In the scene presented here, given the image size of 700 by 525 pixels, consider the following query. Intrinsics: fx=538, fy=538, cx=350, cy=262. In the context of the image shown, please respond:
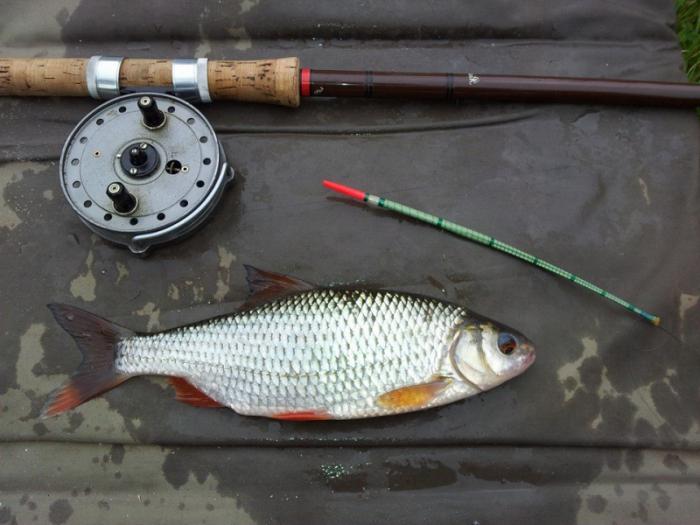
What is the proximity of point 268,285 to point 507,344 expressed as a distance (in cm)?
95

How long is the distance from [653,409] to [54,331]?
7.92ft

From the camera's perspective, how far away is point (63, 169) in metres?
2.18

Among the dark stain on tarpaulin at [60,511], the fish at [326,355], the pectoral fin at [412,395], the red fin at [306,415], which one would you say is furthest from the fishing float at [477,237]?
the dark stain on tarpaulin at [60,511]

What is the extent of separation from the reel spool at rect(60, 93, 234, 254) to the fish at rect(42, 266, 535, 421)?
41 centimetres

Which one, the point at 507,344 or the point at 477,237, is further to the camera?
the point at 477,237

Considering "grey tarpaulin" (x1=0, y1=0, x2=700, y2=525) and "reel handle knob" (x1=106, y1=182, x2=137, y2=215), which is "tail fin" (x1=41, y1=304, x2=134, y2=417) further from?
"reel handle knob" (x1=106, y1=182, x2=137, y2=215)

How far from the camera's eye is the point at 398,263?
2264 millimetres

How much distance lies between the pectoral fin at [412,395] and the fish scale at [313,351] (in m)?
0.02

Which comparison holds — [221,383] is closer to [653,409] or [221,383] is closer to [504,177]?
[504,177]

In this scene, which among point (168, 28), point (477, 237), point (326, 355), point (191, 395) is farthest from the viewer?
point (168, 28)

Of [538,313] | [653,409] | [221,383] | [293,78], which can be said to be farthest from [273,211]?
[653,409]

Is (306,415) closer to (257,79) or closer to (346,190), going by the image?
(346,190)

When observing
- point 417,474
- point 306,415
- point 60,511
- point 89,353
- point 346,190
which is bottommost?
point 60,511

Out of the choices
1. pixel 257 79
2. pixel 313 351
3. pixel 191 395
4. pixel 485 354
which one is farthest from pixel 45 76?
pixel 485 354
